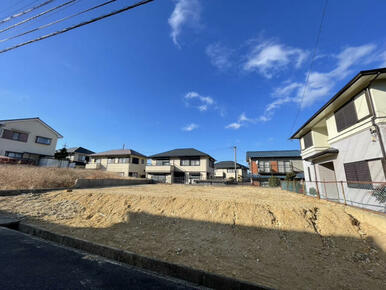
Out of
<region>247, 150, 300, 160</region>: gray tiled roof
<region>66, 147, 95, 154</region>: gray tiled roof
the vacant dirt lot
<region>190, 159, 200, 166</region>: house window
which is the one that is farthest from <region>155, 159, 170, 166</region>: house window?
the vacant dirt lot

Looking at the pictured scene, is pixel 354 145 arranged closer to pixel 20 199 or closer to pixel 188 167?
pixel 20 199

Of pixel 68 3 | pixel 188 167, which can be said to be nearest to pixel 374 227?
pixel 68 3

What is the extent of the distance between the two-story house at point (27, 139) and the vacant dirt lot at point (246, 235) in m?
18.1

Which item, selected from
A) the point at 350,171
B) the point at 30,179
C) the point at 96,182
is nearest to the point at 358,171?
the point at 350,171

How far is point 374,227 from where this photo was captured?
4500 millimetres

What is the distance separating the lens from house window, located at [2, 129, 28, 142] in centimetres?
1864

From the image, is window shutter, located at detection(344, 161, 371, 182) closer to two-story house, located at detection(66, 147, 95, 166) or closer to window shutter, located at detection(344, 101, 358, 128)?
window shutter, located at detection(344, 101, 358, 128)

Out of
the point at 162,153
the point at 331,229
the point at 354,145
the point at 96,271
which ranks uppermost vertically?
the point at 162,153

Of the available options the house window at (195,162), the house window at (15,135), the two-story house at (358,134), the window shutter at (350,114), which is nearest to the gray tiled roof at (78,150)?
the house window at (15,135)

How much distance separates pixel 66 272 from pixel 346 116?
1198 cm

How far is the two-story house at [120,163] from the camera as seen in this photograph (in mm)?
26438

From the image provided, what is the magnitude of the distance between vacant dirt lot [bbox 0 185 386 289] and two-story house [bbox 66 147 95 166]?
2782cm

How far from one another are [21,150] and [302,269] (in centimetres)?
2864

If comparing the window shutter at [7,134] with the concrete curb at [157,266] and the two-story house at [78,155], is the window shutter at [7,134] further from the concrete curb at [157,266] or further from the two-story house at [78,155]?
the concrete curb at [157,266]
